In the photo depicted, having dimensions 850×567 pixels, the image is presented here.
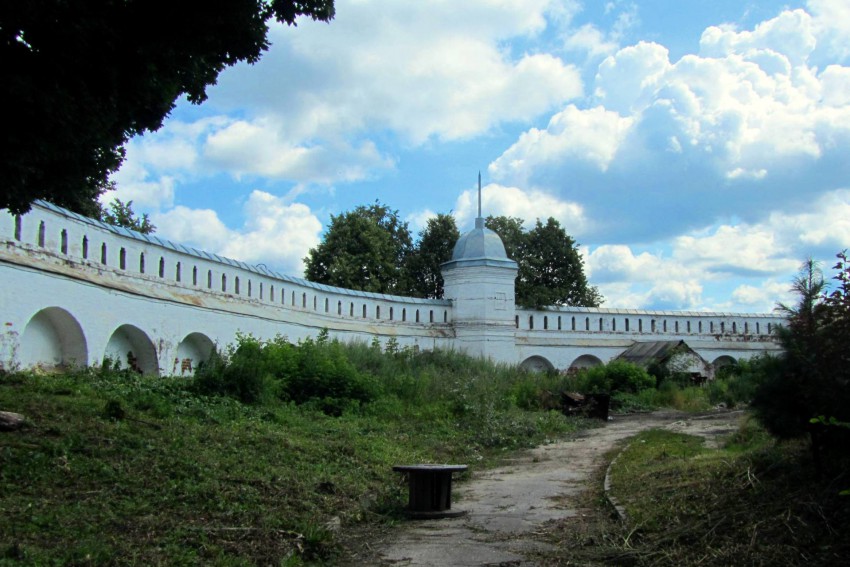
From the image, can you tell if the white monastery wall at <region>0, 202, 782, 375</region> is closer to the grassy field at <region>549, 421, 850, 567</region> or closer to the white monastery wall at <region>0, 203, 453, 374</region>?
the white monastery wall at <region>0, 203, 453, 374</region>

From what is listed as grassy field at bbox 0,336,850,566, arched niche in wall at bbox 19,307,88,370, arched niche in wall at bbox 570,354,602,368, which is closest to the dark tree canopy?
grassy field at bbox 0,336,850,566

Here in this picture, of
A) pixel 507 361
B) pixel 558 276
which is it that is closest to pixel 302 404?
pixel 507 361

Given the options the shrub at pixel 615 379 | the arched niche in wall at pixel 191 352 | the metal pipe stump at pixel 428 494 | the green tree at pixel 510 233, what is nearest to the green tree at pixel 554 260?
the green tree at pixel 510 233

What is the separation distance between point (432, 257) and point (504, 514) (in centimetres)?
3763

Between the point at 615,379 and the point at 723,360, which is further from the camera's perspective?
the point at 723,360

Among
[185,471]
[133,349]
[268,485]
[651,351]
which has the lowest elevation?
[268,485]

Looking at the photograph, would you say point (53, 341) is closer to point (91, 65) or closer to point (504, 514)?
point (91, 65)

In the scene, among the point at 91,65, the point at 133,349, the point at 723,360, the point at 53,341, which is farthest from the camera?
the point at 723,360

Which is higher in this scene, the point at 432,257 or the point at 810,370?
the point at 432,257

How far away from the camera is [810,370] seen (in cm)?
641

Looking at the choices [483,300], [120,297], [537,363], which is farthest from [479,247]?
[120,297]

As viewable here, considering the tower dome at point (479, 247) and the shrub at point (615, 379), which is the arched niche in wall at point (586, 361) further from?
the shrub at point (615, 379)

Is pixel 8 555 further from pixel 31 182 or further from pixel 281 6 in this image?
pixel 281 6

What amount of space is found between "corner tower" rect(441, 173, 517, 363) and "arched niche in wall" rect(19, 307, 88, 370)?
867 inches
